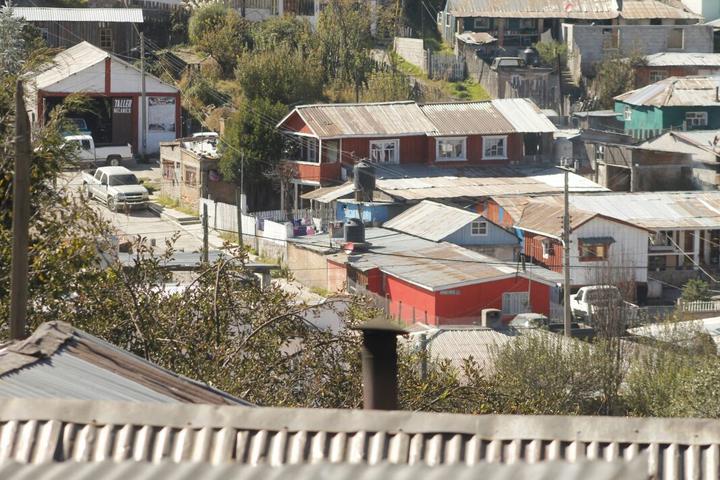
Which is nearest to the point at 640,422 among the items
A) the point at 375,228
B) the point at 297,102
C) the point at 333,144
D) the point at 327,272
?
the point at 327,272

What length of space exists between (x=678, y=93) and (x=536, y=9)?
27.4ft

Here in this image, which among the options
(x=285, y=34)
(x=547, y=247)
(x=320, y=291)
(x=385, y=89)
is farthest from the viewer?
(x=285, y=34)

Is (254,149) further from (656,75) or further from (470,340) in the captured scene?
(656,75)

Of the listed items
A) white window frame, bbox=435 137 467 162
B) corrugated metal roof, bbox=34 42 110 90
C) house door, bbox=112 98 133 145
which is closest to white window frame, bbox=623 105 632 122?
white window frame, bbox=435 137 467 162

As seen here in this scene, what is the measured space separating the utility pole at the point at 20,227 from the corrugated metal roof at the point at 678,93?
3636 cm

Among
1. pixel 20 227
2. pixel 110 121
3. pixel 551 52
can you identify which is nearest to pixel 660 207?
pixel 551 52

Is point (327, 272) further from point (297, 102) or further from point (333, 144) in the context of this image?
point (297, 102)

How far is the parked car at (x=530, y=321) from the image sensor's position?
84.6ft

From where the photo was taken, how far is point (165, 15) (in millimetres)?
48219

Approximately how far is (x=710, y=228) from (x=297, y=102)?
14.2 meters

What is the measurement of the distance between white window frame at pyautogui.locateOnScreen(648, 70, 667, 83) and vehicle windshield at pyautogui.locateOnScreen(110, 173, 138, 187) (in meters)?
19.7

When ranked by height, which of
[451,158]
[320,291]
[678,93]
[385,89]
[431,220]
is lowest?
[320,291]

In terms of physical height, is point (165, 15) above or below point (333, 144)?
above

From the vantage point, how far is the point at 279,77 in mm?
42125
